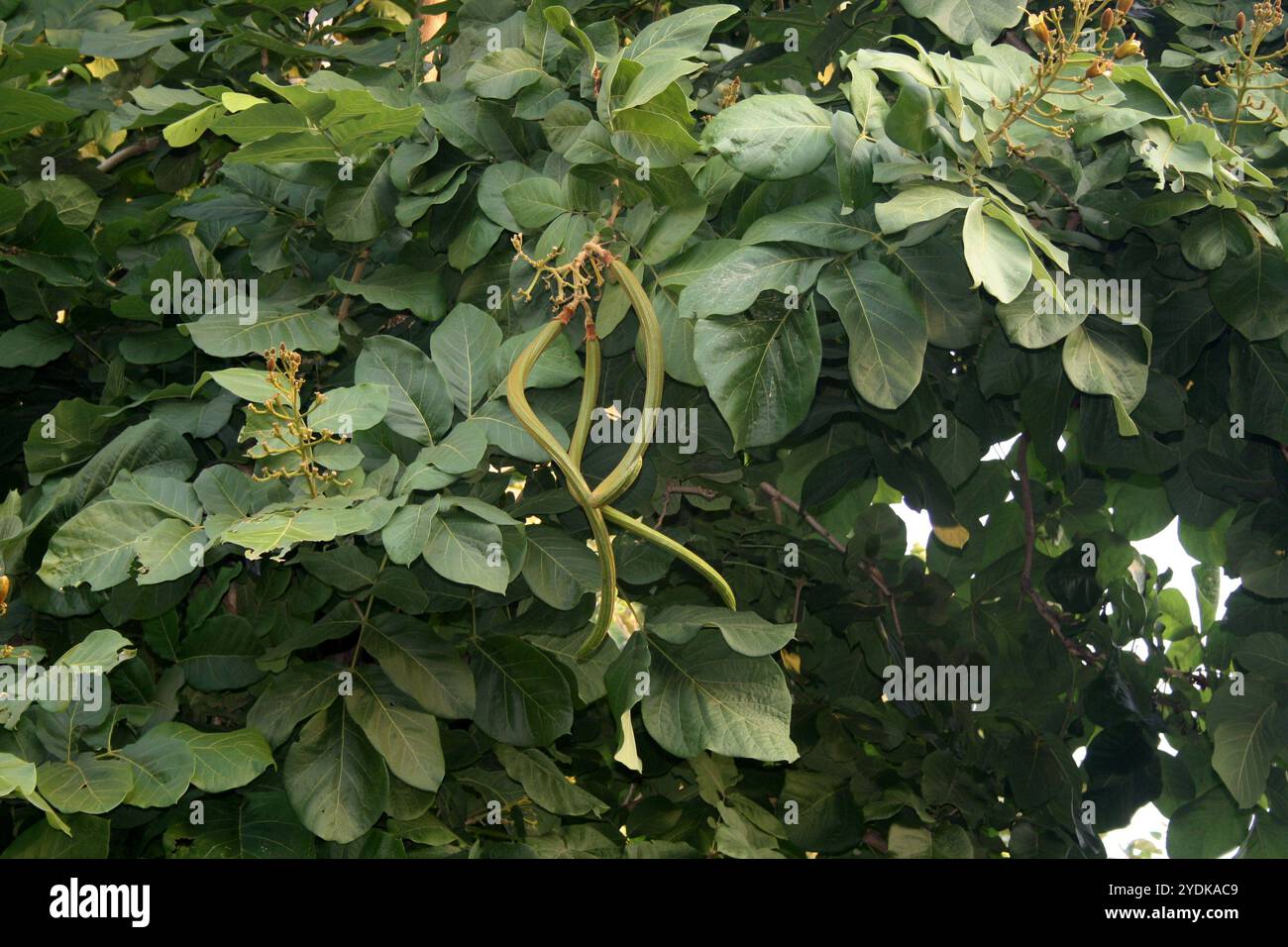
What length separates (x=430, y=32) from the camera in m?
2.07

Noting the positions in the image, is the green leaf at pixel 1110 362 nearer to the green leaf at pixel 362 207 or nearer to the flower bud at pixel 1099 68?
the flower bud at pixel 1099 68

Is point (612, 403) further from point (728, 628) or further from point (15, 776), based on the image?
point (15, 776)

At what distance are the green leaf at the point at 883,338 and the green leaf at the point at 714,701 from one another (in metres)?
0.29

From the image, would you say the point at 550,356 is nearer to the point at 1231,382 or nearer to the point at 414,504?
the point at 414,504

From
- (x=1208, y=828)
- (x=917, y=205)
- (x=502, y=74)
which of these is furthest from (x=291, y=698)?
(x=1208, y=828)

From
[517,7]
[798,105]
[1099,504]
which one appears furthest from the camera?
[1099,504]

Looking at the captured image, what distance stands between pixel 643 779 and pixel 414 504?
739mm

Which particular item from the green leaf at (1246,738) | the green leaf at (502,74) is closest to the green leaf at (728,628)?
the green leaf at (502,74)

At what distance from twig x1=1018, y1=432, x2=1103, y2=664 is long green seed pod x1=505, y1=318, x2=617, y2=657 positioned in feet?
3.02

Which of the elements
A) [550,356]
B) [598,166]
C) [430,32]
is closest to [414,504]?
[550,356]

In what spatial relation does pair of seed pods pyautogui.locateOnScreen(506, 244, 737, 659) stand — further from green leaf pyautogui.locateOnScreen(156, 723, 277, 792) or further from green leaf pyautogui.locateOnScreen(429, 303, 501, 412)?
green leaf pyautogui.locateOnScreen(156, 723, 277, 792)

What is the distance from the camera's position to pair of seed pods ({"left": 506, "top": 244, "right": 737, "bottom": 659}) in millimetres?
1154

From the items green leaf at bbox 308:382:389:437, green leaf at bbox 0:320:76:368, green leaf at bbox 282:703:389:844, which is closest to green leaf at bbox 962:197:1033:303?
green leaf at bbox 308:382:389:437

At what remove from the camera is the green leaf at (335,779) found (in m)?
1.24
